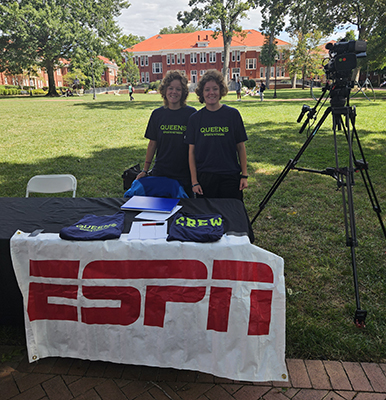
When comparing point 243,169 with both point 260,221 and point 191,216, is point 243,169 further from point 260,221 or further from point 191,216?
point 260,221

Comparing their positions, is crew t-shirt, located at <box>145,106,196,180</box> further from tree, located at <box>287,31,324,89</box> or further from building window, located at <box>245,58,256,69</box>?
building window, located at <box>245,58,256,69</box>

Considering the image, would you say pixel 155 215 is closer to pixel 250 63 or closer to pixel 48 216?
pixel 48 216

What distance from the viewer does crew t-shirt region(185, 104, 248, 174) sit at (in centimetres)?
319

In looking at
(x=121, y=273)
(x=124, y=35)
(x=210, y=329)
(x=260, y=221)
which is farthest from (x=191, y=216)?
(x=124, y=35)

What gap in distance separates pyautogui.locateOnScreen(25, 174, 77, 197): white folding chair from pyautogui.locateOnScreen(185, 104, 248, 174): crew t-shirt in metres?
1.68

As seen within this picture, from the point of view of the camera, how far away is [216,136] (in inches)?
125

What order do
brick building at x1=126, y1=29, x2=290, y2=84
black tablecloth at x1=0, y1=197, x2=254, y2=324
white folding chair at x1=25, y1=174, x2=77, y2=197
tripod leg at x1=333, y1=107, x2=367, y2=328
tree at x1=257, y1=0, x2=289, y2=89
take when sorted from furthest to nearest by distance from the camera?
1. brick building at x1=126, y1=29, x2=290, y2=84
2. tree at x1=257, y1=0, x2=289, y2=89
3. white folding chair at x1=25, y1=174, x2=77, y2=197
4. tripod leg at x1=333, y1=107, x2=367, y2=328
5. black tablecloth at x1=0, y1=197, x2=254, y2=324

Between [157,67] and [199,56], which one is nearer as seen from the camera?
[199,56]

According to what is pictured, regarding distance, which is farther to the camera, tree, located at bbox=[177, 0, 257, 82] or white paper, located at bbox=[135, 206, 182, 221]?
tree, located at bbox=[177, 0, 257, 82]

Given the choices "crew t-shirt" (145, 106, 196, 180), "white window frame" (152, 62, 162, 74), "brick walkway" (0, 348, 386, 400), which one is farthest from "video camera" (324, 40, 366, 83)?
"white window frame" (152, 62, 162, 74)

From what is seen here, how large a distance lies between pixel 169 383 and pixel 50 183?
2.76 m

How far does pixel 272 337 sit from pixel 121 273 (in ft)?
3.62

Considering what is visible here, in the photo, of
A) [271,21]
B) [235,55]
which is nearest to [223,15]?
[271,21]

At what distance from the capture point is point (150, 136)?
3.57 m
